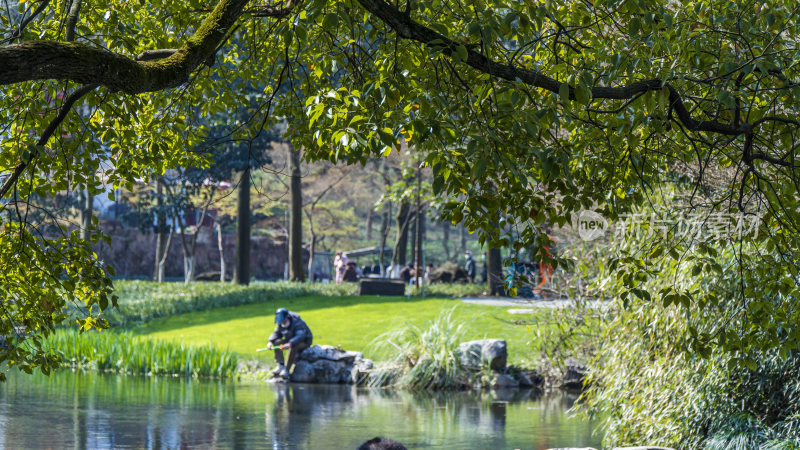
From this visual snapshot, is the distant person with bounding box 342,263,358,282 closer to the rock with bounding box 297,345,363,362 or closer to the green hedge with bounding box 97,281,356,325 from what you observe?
the green hedge with bounding box 97,281,356,325

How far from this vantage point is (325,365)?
1828cm

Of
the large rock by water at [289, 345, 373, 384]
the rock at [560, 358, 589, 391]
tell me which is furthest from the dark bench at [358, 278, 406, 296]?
the rock at [560, 358, 589, 391]

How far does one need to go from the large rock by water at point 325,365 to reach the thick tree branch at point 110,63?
13.2 metres

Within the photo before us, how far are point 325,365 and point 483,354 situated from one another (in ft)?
10.3

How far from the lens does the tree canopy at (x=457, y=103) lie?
4.71 m

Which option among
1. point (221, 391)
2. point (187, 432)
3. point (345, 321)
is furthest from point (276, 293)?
point (187, 432)

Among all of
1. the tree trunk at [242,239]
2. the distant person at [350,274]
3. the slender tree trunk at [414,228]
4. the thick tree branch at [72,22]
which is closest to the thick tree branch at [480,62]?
the thick tree branch at [72,22]

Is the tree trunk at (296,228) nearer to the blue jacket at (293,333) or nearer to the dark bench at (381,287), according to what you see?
the dark bench at (381,287)

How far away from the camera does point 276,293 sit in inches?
1062

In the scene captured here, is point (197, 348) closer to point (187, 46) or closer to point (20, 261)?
point (20, 261)

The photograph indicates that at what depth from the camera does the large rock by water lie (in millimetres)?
18188

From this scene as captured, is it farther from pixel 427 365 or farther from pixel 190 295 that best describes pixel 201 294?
pixel 427 365

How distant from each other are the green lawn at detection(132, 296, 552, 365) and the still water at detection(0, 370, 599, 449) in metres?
2.86

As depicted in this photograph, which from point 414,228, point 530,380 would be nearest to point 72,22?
point 530,380
